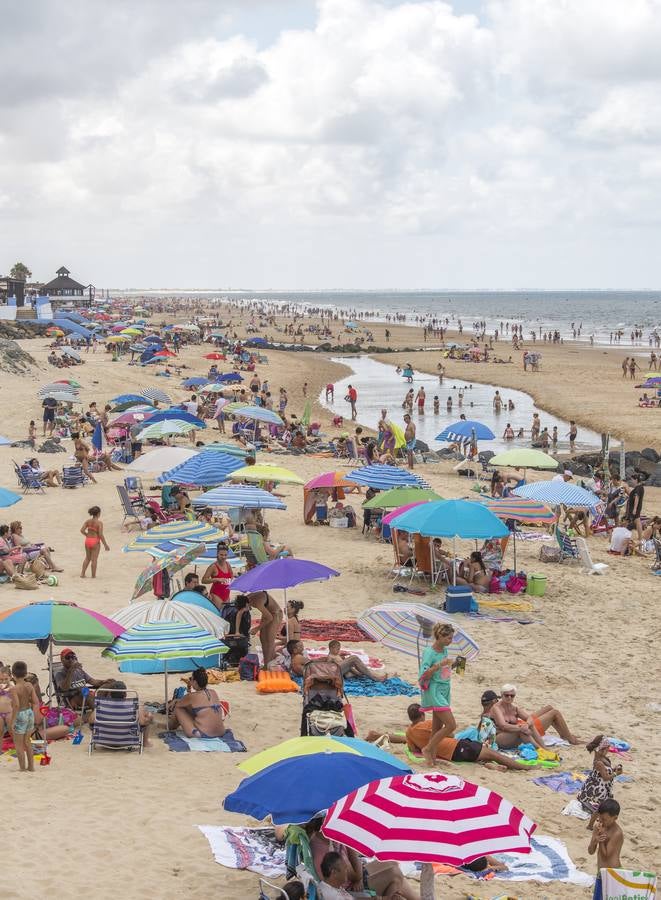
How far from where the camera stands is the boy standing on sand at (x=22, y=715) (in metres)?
7.80

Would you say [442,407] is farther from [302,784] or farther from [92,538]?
[302,784]

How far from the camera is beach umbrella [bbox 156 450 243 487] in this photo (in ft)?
54.4

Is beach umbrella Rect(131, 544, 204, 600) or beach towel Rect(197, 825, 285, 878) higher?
beach umbrella Rect(131, 544, 204, 600)

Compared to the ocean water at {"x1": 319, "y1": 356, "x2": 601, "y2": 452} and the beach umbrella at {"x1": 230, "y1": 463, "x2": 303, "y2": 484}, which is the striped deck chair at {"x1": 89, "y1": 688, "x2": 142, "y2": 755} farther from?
the ocean water at {"x1": 319, "y1": 356, "x2": 601, "y2": 452}

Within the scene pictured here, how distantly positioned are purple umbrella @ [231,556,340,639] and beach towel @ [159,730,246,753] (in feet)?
6.23

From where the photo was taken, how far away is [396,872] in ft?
19.5

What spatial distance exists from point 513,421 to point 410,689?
27375mm

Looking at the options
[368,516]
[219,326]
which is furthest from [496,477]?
[219,326]

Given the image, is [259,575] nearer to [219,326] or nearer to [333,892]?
[333,892]

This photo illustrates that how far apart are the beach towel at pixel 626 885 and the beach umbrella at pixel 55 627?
14.4 ft

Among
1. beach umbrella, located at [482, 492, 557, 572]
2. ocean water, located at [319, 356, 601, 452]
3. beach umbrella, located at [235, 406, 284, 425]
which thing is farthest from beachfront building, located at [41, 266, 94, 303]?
beach umbrella, located at [482, 492, 557, 572]

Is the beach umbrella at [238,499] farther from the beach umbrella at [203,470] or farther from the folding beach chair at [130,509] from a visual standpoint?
the folding beach chair at [130,509]

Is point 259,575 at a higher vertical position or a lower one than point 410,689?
higher

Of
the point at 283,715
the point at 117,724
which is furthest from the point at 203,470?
the point at 117,724
